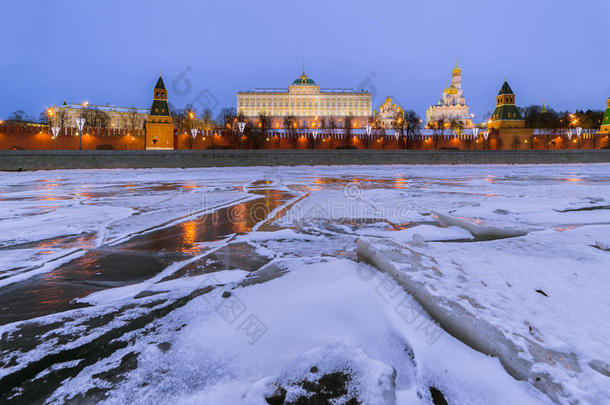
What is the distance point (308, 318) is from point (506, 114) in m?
56.1

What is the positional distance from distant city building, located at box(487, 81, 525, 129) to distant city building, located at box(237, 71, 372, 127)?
141ft

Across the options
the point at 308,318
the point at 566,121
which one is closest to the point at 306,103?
the point at 566,121

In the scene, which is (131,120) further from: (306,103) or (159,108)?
(306,103)

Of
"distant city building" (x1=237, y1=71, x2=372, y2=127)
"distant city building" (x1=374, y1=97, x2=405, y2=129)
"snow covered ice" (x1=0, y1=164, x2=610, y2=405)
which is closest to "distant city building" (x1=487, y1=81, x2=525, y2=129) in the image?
"distant city building" (x1=374, y1=97, x2=405, y2=129)

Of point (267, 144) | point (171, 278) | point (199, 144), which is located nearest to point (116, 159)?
point (199, 144)

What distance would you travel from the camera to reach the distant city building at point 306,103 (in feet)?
293

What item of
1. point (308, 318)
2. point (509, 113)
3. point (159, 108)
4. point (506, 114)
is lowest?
point (308, 318)

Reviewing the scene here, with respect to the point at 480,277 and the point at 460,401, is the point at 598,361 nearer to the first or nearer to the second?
the point at 460,401

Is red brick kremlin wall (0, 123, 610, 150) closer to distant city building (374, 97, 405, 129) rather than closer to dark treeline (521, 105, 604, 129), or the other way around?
dark treeline (521, 105, 604, 129)

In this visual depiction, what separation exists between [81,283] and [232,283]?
1144 millimetres

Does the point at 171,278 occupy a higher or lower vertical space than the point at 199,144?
lower

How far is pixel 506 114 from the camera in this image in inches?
1885

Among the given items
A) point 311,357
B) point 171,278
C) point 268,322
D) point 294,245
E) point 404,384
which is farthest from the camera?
point 294,245

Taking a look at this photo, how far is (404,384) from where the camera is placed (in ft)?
4.50
